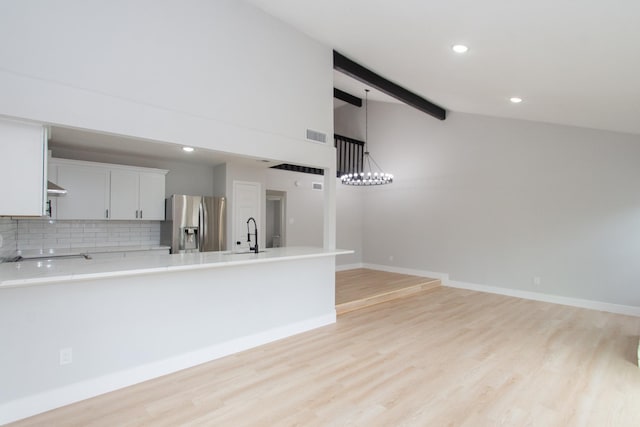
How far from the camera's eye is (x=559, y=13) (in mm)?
2361

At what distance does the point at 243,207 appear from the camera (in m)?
6.20

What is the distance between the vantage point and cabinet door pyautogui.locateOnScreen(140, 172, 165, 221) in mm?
5289

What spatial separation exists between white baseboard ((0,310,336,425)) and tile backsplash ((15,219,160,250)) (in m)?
3.03

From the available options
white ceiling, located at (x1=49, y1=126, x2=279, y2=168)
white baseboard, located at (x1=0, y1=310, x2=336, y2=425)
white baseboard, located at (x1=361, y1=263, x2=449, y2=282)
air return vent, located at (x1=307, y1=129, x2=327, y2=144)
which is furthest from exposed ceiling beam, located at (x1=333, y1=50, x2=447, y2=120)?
white baseboard, located at (x1=0, y1=310, x2=336, y2=425)

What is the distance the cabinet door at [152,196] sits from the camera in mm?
5289

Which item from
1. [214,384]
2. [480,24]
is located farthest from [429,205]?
[214,384]

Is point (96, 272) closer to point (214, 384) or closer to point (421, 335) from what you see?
point (214, 384)

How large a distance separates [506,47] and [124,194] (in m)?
5.31

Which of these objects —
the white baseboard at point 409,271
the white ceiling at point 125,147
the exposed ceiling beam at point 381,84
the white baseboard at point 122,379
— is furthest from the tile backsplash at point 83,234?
the white baseboard at point 409,271

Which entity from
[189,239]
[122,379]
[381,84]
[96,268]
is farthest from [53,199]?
[381,84]

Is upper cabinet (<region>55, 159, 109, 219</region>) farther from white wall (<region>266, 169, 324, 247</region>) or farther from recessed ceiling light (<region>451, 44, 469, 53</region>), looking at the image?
recessed ceiling light (<region>451, 44, 469, 53</region>)

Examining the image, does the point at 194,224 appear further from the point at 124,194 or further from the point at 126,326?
the point at 126,326

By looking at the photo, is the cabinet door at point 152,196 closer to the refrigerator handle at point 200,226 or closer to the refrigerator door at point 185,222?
the refrigerator door at point 185,222

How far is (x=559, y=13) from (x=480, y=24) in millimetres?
600
